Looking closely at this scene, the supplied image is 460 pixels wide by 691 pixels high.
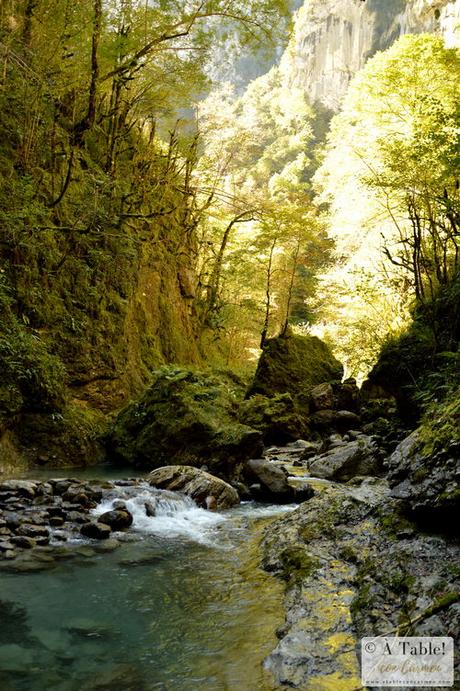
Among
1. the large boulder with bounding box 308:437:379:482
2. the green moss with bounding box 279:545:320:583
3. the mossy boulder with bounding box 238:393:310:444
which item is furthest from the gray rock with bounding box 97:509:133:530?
the mossy boulder with bounding box 238:393:310:444

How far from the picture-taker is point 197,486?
6.86 metres

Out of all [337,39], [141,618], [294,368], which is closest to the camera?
[141,618]

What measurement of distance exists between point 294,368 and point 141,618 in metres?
12.2

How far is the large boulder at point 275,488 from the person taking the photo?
23.3ft

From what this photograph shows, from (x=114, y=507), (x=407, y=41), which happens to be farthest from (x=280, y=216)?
(x=114, y=507)

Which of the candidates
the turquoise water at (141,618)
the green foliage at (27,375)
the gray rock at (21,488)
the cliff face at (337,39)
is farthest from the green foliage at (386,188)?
the cliff face at (337,39)

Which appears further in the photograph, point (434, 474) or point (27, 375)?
point (27, 375)

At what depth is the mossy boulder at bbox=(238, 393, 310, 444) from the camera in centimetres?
1236

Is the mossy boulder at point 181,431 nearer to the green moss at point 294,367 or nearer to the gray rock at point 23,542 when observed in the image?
the gray rock at point 23,542

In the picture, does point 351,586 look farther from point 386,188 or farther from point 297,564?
point 386,188

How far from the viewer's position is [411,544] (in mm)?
3455

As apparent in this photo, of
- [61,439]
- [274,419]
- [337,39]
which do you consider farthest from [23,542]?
[337,39]

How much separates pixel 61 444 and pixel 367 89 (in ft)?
58.7

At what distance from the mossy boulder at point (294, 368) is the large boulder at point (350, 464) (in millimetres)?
5511
